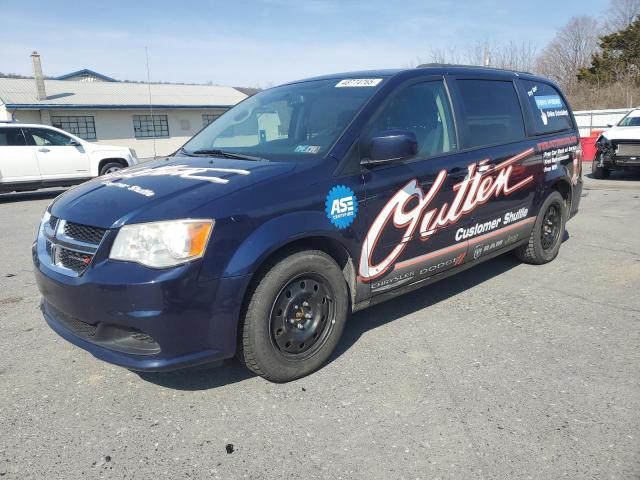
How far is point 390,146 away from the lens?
3.12 m

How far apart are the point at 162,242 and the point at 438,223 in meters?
2.06

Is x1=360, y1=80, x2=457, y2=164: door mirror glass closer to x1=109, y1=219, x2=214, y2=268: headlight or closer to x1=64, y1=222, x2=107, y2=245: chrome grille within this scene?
x1=109, y1=219, x2=214, y2=268: headlight

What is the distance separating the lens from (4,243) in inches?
271

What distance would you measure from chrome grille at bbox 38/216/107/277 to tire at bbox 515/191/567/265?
4063 millimetres

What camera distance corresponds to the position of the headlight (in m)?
2.52

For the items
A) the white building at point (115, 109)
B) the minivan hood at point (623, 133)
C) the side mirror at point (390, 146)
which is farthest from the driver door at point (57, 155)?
the white building at point (115, 109)

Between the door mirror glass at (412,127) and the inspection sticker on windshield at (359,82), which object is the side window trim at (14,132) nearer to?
the inspection sticker on windshield at (359,82)

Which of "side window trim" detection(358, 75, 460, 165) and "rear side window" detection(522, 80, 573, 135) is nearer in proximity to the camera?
"side window trim" detection(358, 75, 460, 165)

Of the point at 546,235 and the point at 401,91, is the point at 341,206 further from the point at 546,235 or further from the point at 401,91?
the point at 546,235

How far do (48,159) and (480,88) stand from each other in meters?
11.0

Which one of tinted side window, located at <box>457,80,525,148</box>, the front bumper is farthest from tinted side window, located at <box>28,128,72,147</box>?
tinted side window, located at <box>457,80,525,148</box>

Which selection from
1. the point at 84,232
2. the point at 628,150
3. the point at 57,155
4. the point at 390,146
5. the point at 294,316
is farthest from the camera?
the point at 57,155

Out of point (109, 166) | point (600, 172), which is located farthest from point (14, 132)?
point (600, 172)

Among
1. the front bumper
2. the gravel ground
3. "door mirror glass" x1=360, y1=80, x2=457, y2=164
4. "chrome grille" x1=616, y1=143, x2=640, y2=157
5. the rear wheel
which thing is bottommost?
the gravel ground
